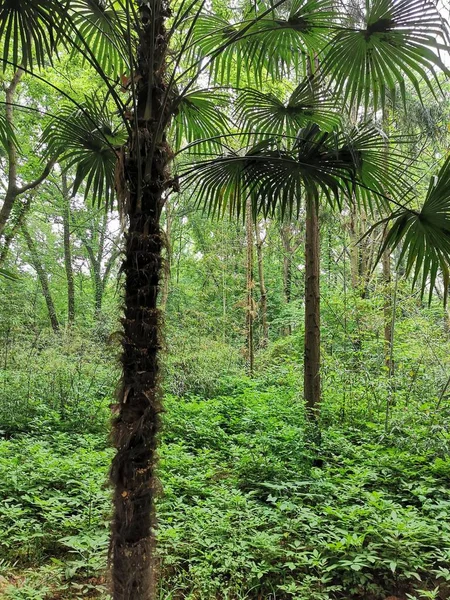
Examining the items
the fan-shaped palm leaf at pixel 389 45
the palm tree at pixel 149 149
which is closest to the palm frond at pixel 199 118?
the palm tree at pixel 149 149

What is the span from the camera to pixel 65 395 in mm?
6195

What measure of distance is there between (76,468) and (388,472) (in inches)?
110

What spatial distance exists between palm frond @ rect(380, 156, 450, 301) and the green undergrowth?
167 centimetres

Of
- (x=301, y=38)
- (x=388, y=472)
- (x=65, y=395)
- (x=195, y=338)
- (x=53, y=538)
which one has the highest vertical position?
(x=301, y=38)

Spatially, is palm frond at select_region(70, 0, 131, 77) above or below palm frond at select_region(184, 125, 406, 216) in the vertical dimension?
above

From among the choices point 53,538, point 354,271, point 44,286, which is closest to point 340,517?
point 53,538

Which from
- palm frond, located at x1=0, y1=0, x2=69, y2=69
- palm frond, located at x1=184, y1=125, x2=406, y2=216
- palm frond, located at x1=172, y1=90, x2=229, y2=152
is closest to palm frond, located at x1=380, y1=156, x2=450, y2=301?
palm frond, located at x1=184, y1=125, x2=406, y2=216

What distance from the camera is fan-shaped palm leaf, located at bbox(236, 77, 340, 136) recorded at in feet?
10.6

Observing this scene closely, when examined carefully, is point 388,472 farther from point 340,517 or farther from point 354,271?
point 354,271

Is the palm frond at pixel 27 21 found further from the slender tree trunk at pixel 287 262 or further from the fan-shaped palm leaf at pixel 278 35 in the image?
the slender tree trunk at pixel 287 262

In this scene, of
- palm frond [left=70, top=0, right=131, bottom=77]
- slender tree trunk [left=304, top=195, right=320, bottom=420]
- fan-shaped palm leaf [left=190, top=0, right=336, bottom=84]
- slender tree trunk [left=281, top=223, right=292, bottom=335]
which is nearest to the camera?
palm frond [left=70, top=0, right=131, bottom=77]

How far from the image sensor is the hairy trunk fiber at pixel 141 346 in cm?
168

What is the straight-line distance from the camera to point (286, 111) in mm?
3379

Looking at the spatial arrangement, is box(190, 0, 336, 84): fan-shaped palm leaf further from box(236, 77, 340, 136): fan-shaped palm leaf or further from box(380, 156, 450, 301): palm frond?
box(380, 156, 450, 301): palm frond
